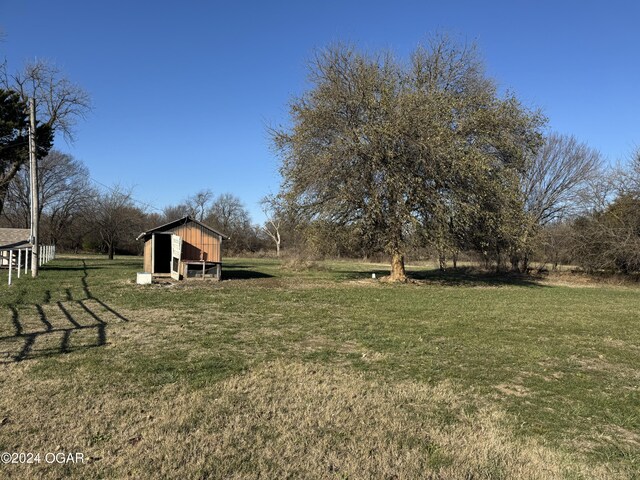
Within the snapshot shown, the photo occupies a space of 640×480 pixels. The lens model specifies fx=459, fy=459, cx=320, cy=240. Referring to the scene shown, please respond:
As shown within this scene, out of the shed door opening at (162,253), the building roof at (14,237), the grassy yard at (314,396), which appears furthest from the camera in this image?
the building roof at (14,237)

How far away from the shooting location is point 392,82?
20.2 metres

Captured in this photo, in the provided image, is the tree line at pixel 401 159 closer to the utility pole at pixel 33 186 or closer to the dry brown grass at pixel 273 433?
the utility pole at pixel 33 186

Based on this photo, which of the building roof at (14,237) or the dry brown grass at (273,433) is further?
the building roof at (14,237)

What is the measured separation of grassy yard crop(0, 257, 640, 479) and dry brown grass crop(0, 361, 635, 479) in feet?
0.06

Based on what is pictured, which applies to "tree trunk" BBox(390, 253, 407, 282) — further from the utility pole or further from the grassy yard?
the utility pole

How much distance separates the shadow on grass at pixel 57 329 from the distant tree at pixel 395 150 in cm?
1062

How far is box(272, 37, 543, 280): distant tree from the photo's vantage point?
61.4 feet

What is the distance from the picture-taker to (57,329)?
28.4 feet

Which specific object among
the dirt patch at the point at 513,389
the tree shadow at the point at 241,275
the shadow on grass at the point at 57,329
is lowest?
the dirt patch at the point at 513,389

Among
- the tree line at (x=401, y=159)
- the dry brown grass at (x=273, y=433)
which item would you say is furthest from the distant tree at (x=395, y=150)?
the dry brown grass at (x=273, y=433)

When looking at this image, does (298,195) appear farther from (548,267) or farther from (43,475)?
(548,267)

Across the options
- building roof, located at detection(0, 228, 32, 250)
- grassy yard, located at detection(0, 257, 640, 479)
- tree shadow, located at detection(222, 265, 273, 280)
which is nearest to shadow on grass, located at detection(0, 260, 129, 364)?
grassy yard, located at detection(0, 257, 640, 479)

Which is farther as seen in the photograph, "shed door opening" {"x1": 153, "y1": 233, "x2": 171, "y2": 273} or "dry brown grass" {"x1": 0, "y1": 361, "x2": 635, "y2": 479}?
"shed door opening" {"x1": 153, "y1": 233, "x2": 171, "y2": 273}

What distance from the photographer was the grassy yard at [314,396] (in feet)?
11.9
